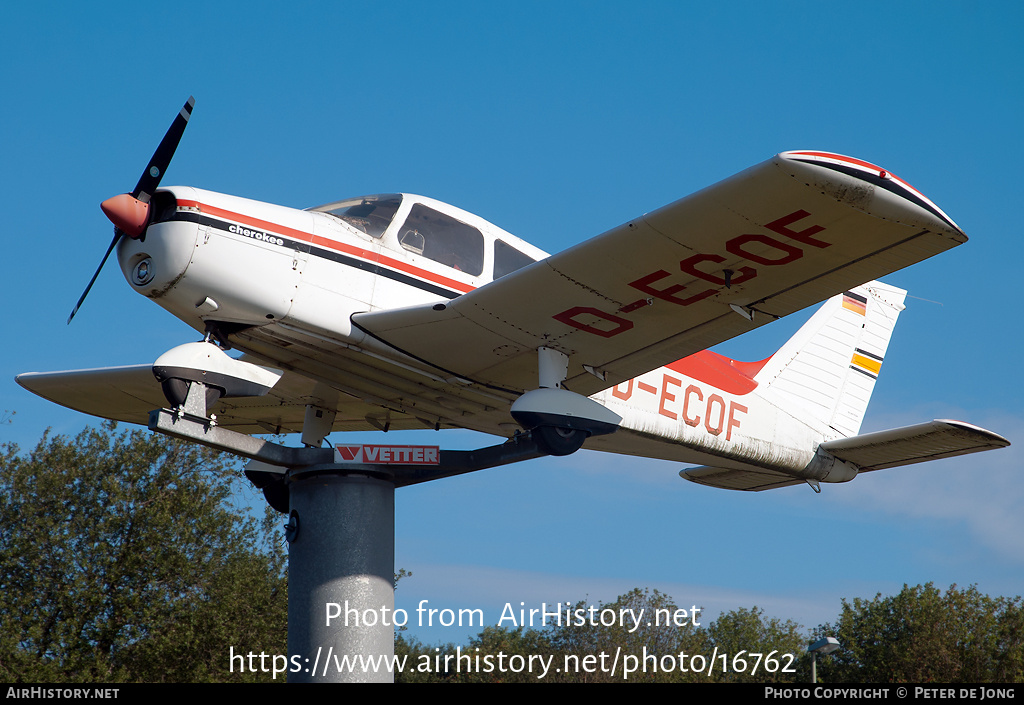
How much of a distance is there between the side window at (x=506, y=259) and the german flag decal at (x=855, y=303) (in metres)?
6.70

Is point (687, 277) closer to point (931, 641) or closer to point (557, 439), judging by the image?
point (557, 439)

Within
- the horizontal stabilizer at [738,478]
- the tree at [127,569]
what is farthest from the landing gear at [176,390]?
the tree at [127,569]

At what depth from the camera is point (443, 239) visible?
10.3 m

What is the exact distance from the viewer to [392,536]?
10.2m

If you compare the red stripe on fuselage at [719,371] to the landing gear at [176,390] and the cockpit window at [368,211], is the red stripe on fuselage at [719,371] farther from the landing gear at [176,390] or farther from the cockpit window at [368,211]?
the landing gear at [176,390]

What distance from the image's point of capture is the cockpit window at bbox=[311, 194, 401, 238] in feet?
32.7

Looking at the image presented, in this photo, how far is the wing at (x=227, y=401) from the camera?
11508 mm

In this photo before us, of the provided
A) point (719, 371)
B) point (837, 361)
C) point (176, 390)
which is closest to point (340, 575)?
point (176, 390)

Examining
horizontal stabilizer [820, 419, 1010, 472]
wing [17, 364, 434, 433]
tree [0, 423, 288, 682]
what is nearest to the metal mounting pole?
wing [17, 364, 434, 433]

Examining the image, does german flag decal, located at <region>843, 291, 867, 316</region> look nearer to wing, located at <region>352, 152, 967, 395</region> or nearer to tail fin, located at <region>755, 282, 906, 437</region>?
tail fin, located at <region>755, 282, 906, 437</region>

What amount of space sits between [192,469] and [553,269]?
21209 mm
